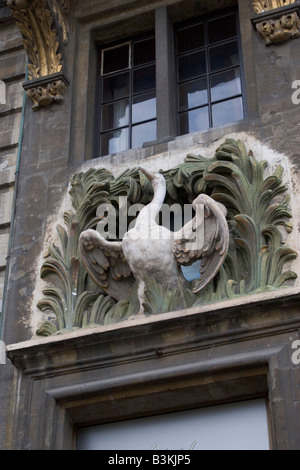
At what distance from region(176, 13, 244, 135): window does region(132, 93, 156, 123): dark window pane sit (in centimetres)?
39

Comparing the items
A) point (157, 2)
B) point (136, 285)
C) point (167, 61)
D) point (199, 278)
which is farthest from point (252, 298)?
point (157, 2)

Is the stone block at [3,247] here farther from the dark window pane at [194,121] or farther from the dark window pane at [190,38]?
the dark window pane at [190,38]

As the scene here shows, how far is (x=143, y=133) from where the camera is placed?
11336 mm

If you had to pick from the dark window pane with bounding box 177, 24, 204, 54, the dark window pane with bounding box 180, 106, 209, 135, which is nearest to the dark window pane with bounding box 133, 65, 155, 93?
the dark window pane with bounding box 177, 24, 204, 54

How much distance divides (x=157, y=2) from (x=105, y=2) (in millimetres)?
761

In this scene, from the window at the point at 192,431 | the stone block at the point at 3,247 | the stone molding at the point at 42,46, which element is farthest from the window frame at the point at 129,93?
the window at the point at 192,431

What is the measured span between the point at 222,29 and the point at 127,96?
1.57 metres

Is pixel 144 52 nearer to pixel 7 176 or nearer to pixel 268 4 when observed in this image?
pixel 268 4

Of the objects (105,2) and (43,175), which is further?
(105,2)

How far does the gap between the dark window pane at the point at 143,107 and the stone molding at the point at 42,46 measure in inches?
38.3

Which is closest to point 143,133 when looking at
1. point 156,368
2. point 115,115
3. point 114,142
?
point 114,142

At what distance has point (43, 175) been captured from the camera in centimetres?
1097

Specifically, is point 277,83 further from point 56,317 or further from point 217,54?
point 56,317

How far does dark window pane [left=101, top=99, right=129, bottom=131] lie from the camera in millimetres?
11609
